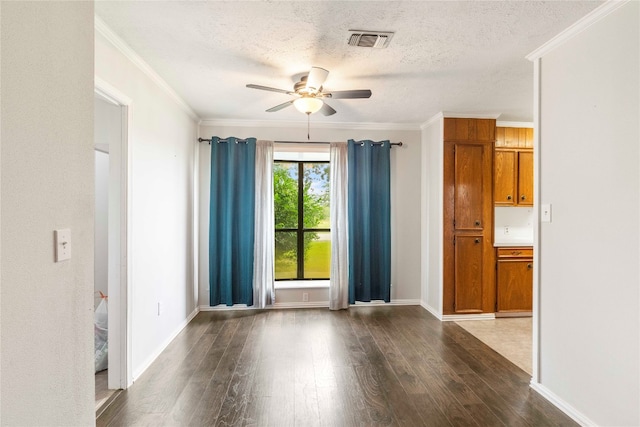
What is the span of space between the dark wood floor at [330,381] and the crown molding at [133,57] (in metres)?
2.45

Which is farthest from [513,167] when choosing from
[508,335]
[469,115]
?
[508,335]

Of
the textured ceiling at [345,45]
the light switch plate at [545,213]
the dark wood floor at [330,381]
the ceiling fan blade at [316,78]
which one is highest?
the textured ceiling at [345,45]

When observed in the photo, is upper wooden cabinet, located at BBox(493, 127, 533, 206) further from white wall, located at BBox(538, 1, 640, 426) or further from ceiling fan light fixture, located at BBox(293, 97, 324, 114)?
ceiling fan light fixture, located at BBox(293, 97, 324, 114)

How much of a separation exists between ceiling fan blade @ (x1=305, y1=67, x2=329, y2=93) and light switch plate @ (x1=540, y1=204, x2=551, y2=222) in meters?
1.89

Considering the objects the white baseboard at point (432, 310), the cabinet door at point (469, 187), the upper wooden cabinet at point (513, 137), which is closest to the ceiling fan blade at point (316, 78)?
the cabinet door at point (469, 187)

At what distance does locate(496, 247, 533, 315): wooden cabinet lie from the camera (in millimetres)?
4105

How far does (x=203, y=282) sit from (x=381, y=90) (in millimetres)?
3228

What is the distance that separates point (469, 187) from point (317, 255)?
91.4 inches

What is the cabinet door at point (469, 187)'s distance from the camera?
4.04 meters

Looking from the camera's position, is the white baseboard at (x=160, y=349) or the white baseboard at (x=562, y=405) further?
the white baseboard at (x=160, y=349)

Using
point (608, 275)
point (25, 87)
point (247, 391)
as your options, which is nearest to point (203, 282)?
point (247, 391)

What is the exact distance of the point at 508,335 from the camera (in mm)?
3549

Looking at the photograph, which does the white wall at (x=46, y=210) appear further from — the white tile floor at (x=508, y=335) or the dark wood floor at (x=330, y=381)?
the white tile floor at (x=508, y=335)

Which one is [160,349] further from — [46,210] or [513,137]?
[513,137]
